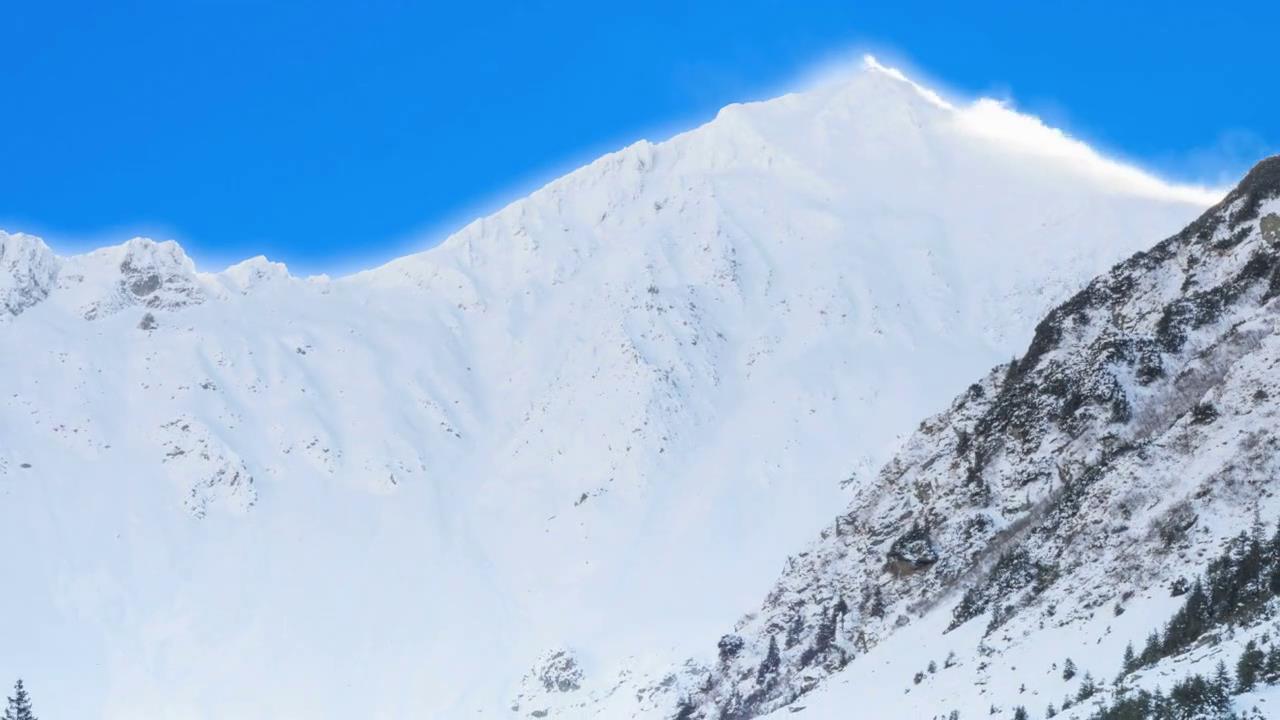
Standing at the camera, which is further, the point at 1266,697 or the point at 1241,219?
the point at 1241,219

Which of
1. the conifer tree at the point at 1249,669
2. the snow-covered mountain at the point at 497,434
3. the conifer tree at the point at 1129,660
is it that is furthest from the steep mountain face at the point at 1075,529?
the snow-covered mountain at the point at 497,434

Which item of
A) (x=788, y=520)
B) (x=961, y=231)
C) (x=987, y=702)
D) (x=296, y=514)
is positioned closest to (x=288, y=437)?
(x=296, y=514)

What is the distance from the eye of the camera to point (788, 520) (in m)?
135

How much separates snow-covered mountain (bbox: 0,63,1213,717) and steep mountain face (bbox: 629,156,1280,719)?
3971 centimetres

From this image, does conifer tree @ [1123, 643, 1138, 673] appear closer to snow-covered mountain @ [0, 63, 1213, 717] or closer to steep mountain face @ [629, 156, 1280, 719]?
steep mountain face @ [629, 156, 1280, 719]

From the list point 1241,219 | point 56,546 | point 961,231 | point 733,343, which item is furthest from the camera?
point 961,231

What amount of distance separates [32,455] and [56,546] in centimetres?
1579

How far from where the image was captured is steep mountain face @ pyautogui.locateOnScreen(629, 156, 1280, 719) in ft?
148

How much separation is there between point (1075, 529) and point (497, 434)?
117022 millimetres

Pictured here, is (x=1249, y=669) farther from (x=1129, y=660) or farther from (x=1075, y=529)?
(x=1075, y=529)

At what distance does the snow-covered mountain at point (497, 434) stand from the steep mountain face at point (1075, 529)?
39714 millimetres

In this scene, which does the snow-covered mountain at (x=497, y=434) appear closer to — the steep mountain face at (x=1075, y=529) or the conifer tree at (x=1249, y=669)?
the steep mountain face at (x=1075, y=529)

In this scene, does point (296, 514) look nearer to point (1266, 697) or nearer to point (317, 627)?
point (317, 627)

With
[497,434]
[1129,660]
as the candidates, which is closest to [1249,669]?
[1129,660]
